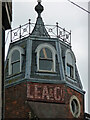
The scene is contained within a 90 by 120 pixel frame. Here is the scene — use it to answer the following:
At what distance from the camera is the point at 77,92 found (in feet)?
123

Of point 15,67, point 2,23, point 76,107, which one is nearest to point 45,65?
point 15,67

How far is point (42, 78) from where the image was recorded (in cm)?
3612

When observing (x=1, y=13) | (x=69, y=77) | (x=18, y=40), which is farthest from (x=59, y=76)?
(x=1, y=13)

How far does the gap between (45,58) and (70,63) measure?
2.15 m

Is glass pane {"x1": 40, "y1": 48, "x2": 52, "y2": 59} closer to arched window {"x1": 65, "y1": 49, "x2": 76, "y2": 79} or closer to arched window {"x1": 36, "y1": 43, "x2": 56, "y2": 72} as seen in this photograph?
arched window {"x1": 36, "y1": 43, "x2": 56, "y2": 72}

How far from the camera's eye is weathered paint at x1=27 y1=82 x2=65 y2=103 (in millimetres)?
35291

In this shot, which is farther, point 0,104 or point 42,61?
point 42,61

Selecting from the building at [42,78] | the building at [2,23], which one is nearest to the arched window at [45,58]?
the building at [42,78]

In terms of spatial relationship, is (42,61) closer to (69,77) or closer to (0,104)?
(69,77)

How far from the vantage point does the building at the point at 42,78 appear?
35.1 metres

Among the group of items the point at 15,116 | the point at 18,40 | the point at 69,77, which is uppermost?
the point at 18,40

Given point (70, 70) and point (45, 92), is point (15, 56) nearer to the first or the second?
point (45, 92)

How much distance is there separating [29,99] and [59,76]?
8.71ft

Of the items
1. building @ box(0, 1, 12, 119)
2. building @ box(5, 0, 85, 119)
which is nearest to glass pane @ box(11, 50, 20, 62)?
building @ box(5, 0, 85, 119)
